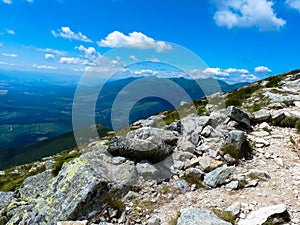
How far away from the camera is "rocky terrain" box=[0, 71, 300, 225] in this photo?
751cm

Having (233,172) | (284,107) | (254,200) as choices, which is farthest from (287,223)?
(284,107)

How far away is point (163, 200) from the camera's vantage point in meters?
8.47

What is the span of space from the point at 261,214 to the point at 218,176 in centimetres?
238

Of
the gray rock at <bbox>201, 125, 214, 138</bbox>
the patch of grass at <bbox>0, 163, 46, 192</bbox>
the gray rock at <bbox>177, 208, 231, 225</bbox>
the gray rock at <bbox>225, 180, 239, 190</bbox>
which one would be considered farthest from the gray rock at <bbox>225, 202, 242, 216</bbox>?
the patch of grass at <bbox>0, 163, 46, 192</bbox>

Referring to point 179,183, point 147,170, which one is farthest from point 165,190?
point 147,170

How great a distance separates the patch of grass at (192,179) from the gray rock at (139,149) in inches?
54.5

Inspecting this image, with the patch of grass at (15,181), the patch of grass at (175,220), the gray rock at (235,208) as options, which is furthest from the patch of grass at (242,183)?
the patch of grass at (15,181)

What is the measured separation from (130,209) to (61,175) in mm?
3599

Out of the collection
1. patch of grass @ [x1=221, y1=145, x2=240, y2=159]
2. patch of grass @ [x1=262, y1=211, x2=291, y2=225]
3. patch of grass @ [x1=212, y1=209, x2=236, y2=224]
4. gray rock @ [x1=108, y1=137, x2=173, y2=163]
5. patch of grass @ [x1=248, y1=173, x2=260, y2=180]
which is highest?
patch of grass @ [x1=221, y1=145, x2=240, y2=159]

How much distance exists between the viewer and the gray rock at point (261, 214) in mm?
6667

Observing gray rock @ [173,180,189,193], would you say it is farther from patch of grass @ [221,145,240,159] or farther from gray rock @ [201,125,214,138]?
gray rock @ [201,125,214,138]

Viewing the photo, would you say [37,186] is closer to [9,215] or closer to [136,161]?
[9,215]

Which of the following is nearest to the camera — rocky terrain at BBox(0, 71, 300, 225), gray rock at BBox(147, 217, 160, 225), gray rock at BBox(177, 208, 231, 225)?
gray rock at BBox(177, 208, 231, 225)

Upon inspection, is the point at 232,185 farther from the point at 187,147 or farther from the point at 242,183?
the point at 187,147
